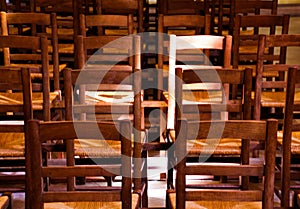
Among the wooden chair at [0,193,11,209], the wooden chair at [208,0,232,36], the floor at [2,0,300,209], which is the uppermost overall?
the wooden chair at [208,0,232,36]

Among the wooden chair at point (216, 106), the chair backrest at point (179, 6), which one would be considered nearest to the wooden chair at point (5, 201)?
the wooden chair at point (216, 106)

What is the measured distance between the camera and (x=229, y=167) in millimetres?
1675

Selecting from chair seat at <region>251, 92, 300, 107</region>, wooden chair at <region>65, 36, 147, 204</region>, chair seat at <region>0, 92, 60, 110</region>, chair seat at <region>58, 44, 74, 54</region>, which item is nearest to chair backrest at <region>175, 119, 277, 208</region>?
wooden chair at <region>65, 36, 147, 204</region>

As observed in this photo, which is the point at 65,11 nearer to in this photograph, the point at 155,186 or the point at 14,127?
the point at 155,186

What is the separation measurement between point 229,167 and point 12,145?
120 cm

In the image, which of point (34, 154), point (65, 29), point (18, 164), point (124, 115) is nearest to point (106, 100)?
point (124, 115)

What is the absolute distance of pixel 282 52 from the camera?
3404mm

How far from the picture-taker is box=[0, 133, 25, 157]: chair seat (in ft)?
7.68

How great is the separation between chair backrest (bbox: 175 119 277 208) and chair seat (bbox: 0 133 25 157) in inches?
37.9

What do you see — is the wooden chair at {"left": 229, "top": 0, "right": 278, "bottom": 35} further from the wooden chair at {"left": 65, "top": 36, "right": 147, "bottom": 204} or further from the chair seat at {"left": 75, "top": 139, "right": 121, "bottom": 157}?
the chair seat at {"left": 75, "top": 139, "right": 121, "bottom": 157}

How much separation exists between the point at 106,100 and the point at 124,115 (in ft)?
1.42

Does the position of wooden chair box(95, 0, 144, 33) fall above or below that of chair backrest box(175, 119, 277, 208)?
above

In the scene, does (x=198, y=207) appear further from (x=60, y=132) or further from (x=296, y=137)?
(x=296, y=137)

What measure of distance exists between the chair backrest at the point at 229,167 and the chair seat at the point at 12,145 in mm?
962
